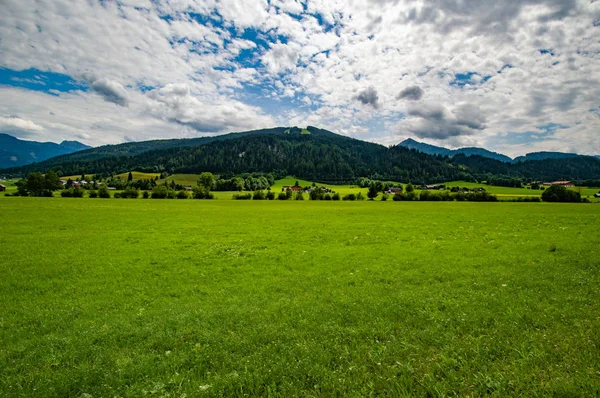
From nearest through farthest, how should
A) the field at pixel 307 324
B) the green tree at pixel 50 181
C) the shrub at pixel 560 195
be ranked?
the field at pixel 307 324, the shrub at pixel 560 195, the green tree at pixel 50 181

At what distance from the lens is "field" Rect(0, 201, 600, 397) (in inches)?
274

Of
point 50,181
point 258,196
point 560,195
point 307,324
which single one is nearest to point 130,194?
point 50,181

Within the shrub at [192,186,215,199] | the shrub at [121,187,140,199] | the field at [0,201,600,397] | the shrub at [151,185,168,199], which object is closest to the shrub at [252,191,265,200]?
the shrub at [192,186,215,199]

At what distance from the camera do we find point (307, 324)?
995 cm

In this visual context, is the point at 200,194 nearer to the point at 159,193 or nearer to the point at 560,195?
the point at 159,193

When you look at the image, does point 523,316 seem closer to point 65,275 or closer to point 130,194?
point 65,275

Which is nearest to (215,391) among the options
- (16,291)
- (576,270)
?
(16,291)

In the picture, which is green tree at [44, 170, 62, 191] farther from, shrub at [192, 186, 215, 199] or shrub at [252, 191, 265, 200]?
shrub at [252, 191, 265, 200]

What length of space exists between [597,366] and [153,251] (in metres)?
25.2

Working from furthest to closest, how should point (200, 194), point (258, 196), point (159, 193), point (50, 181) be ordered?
point (200, 194) < point (258, 196) < point (159, 193) < point (50, 181)

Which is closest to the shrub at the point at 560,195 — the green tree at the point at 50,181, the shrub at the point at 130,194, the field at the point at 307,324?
the field at the point at 307,324

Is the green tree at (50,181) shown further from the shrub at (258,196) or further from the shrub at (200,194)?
the shrub at (258,196)

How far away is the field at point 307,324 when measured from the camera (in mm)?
6961

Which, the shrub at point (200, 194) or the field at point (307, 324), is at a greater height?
the shrub at point (200, 194)
